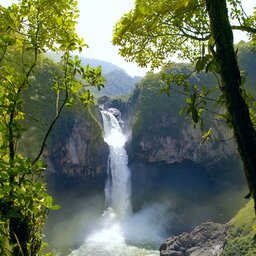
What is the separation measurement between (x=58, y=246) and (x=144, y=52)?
38340mm

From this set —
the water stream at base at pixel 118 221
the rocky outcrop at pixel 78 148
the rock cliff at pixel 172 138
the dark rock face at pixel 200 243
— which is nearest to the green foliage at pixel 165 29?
the dark rock face at pixel 200 243

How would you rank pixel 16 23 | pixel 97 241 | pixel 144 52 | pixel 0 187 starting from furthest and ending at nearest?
pixel 97 241 < pixel 144 52 < pixel 16 23 < pixel 0 187

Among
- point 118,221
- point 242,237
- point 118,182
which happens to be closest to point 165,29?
point 242,237

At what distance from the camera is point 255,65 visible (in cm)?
8012

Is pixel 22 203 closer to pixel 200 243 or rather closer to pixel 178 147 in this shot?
pixel 200 243

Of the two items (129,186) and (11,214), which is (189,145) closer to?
(129,186)

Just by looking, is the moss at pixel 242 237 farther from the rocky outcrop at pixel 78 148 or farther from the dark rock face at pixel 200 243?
the rocky outcrop at pixel 78 148

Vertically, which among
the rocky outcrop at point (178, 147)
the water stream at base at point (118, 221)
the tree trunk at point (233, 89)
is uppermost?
the tree trunk at point (233, 89)

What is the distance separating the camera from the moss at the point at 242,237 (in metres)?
29.3

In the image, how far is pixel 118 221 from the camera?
2120 inches

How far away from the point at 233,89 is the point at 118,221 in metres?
51.5

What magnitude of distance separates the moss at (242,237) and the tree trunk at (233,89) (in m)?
24.3

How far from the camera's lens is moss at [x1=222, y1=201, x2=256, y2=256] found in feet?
96.2

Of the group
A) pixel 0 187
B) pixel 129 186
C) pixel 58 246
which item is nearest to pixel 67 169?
pixel 129 186
